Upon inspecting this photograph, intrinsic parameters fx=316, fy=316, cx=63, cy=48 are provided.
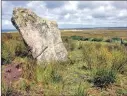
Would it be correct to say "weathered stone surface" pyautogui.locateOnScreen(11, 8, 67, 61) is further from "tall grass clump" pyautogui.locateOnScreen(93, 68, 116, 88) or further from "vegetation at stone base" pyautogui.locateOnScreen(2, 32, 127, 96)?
"tall grass clump" pyautogui.locateOnScreen(93, 68, 116, 88)

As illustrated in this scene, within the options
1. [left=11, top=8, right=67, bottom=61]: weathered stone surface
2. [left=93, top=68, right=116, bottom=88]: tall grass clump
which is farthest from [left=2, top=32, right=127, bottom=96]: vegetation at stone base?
[left=11, top=8, right=67, bottom=61]: weathered stone surface

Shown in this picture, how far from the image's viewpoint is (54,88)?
24.7 feet

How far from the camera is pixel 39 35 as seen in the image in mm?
11320

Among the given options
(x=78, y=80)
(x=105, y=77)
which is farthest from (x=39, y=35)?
(x=105, y=77)

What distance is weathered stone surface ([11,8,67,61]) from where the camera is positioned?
1109cm

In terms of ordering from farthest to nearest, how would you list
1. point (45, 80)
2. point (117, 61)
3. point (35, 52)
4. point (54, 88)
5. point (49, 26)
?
point (49, 26)
point (35, 52)
point (117, 61)
point (45, 80)
point (54, 88)

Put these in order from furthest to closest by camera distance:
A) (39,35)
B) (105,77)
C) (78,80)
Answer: (39,35) → (78,80) → (105,77)

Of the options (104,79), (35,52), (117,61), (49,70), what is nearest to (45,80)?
(49,70)

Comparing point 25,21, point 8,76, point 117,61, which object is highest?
point 25,21

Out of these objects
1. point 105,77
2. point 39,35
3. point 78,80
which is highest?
point 39,35

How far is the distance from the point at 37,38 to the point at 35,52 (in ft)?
1.80

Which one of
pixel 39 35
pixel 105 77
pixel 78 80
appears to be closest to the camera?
pixel 105 77

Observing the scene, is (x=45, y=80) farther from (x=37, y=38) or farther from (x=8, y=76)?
(x=37, y=38)

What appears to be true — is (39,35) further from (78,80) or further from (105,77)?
(105,77)
